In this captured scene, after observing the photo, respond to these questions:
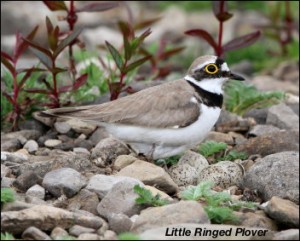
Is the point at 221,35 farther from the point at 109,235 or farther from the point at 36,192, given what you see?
the point at 109,235

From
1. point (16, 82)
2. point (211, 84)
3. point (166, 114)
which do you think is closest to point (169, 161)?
point (166, 114)

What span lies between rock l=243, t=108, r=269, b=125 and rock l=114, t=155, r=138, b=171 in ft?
7.03

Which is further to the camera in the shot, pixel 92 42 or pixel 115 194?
pixel 92 42

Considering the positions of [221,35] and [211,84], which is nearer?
[211,84]

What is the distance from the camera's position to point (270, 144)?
6992 mm

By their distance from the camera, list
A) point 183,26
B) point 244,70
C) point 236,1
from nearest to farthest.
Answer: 1. point 244,70
2. point 236,1
3. point 183,26

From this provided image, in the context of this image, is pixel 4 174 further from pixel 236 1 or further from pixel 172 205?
pixel 236 1

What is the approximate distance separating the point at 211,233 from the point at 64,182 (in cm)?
134

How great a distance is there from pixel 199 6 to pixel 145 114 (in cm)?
705

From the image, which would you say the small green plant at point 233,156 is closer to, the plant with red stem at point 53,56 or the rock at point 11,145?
the plant with red stem at point 53,56

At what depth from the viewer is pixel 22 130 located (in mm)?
7672

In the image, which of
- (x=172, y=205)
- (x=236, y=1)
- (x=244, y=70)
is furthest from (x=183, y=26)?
(x=172, y=205)

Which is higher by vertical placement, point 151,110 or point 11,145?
point 151,110

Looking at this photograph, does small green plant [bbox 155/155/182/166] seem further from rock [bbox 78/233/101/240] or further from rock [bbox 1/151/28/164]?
rock [bbox 78/233/101/240]
